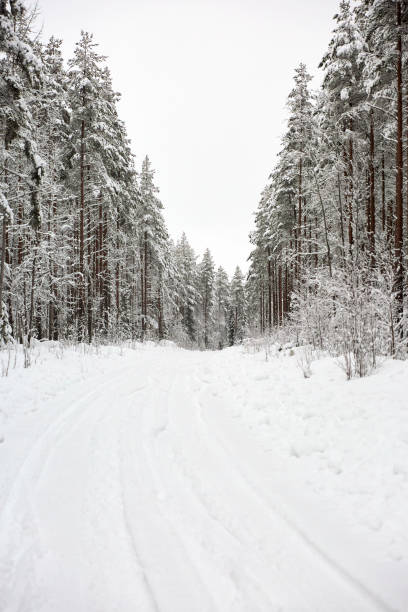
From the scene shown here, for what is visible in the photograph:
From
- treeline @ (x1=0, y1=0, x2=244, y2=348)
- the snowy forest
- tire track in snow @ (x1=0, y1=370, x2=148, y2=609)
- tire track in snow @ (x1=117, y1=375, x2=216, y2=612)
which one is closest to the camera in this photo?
tire track in snow @ (x1=117, y1=375, x2=216, y2=612)

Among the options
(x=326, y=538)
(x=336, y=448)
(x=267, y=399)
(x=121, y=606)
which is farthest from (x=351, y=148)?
(x=121, y=606)

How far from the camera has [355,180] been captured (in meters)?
11.7

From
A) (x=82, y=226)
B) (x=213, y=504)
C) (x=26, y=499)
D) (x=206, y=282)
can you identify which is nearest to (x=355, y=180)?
(x=82, y=226)

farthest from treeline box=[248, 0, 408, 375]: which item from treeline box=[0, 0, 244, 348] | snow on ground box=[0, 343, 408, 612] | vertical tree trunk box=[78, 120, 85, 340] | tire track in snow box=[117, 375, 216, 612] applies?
vertical tree trunk box=[78, 120, 85, 340]

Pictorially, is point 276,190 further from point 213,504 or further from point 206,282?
point 206,282

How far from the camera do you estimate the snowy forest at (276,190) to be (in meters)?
7.88

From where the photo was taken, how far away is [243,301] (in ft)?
168

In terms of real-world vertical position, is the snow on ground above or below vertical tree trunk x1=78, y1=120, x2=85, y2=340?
below

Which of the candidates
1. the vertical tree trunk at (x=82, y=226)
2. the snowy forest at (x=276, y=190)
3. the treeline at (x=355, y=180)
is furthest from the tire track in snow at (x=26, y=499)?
the vertical tree trunk at (x=82, y=226)

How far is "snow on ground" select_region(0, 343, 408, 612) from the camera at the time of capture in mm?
1933

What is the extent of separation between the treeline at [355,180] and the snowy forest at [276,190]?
0.06 metres

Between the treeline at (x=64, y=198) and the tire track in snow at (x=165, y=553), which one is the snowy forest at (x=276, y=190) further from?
the tire track in snow at (x=165, y=553)

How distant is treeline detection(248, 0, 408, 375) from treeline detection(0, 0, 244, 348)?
8867 millimetres

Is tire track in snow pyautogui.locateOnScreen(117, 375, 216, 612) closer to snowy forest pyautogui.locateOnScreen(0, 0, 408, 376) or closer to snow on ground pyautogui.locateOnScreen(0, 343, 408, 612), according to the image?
snow on ground pyautogui.locateOnScreen(0, 343, 408, 612)
